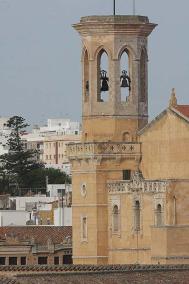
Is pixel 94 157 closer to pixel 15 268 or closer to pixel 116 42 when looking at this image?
pixel 116 42

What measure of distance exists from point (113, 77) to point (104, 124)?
1.74 m

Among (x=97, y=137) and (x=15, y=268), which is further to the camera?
(x=97, y=137)

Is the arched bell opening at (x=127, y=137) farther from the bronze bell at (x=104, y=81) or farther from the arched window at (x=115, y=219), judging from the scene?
the arched window at (x=115, y=219)

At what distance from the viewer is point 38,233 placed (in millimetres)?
103250

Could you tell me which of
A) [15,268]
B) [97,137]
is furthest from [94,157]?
[15,268]

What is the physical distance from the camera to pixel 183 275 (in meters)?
71.1

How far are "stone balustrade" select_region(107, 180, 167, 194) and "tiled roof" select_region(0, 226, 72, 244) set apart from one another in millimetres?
15813

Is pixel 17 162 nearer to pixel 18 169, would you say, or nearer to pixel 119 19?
pixel 18 169

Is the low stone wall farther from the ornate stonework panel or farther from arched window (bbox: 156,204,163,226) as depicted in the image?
the ornate stonework panel

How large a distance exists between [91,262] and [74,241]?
1666 mm

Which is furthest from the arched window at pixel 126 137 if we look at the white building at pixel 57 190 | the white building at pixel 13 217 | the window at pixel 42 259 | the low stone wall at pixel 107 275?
the white building at pixel 57 190

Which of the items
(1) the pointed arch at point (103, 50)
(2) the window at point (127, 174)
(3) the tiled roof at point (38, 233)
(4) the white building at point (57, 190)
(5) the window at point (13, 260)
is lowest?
(5) the window at point (13, 260)

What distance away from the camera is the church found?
84.6 metres

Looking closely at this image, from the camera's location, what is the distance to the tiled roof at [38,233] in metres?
102
